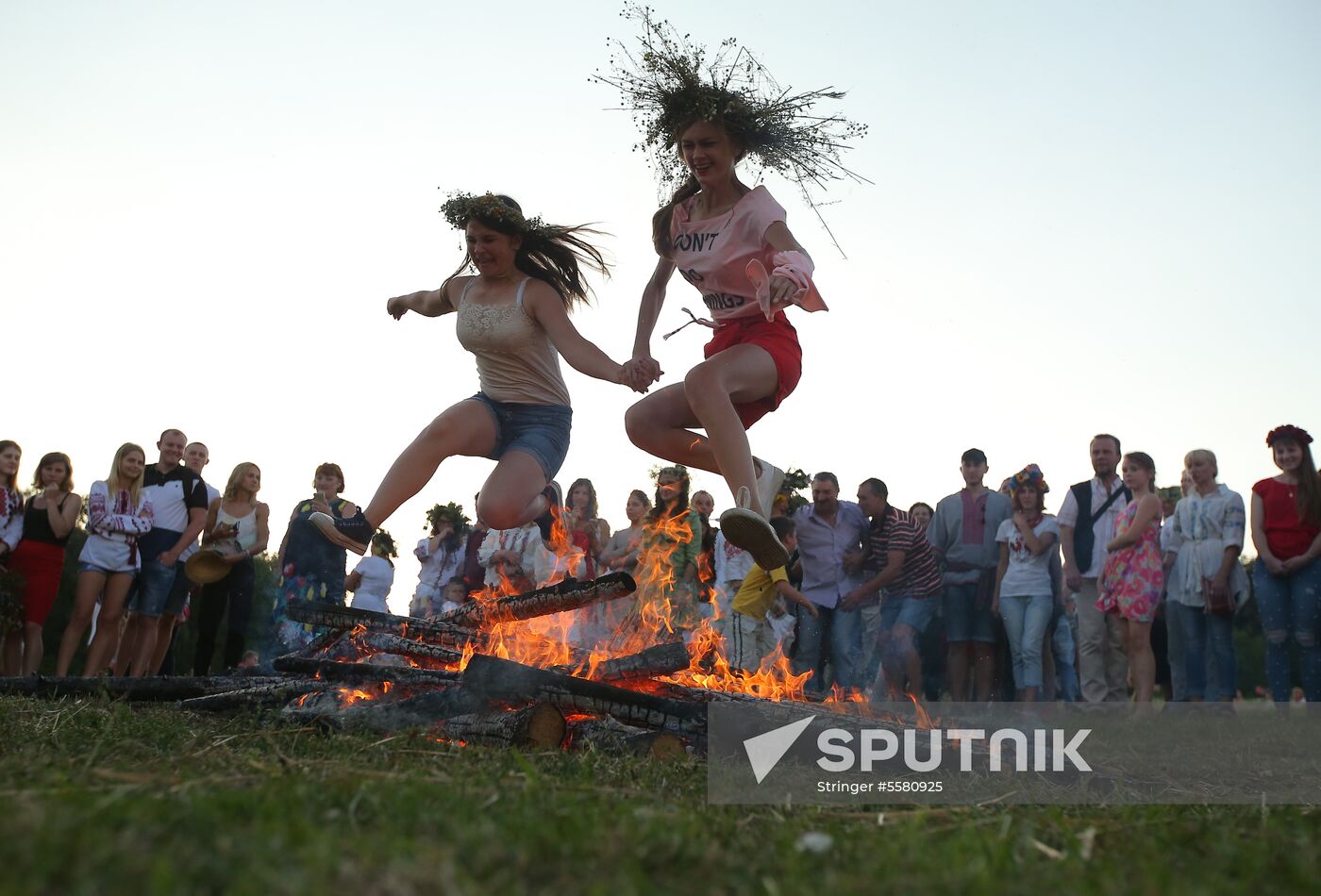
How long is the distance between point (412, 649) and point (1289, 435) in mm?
6065

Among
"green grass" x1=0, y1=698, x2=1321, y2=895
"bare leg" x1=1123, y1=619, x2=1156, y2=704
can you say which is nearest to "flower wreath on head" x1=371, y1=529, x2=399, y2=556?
"bare leg" x1=1123, y1=619, x2=1156, y2=704

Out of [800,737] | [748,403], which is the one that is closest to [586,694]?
[800,737]

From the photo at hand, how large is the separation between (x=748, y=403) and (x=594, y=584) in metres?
1.13

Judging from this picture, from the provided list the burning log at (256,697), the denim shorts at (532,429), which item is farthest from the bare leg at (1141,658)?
the burning log at (256,697)

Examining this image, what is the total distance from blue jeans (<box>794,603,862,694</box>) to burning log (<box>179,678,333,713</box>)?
4910 mm

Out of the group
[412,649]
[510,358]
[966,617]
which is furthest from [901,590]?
[412,649]

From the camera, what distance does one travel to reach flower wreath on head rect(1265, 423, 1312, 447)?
25.9ft

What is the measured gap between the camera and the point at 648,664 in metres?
4.71

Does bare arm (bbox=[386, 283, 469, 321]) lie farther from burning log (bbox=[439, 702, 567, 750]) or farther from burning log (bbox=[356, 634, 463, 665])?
burning log (bbox=[439, 702, 567, 750])

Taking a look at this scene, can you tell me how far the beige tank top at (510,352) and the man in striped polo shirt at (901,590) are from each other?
3.61 m

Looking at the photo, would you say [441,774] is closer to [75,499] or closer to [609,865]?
[609,865]

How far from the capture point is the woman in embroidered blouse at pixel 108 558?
322 inches

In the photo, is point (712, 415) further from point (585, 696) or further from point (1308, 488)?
point (1308, 488)

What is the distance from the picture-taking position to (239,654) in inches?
360
